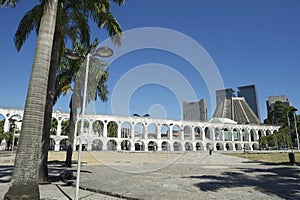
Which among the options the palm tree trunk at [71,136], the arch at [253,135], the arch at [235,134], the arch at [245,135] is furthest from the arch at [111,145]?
the arch at [253,135]

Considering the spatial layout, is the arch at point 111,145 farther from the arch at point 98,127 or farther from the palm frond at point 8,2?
the palm frond at point 8,2

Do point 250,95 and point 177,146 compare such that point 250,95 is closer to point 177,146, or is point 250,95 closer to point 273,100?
point 273,100

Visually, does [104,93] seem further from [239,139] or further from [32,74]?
[239,139]

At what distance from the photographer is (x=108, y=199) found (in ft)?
21.3

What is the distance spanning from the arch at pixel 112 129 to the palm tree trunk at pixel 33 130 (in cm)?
6306

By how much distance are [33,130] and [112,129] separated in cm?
6488

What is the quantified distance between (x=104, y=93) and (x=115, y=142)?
48.2m

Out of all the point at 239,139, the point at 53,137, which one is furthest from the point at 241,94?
the point at 53,137

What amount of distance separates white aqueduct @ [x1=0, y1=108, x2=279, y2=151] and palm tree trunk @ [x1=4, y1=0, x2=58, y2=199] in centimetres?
4640

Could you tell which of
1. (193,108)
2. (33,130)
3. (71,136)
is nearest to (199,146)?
(193,108)

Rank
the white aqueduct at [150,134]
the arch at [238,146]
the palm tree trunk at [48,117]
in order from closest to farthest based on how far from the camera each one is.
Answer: the palm tree trunk at [48,117] < the white aqueduct at [150,134] < the arch at [238,146]

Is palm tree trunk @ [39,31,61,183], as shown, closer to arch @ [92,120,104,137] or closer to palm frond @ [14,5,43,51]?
palm frond @ [14,5,43,51]

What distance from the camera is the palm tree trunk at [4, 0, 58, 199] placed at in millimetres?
5219

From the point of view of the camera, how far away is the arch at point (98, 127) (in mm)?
62625
